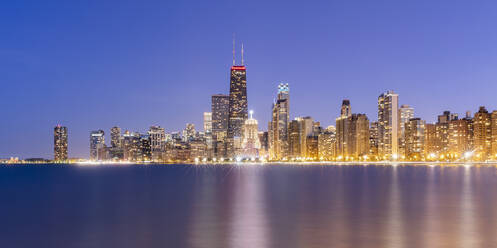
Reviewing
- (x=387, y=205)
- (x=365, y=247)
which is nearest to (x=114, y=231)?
(x=365, y=247)

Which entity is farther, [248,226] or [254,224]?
[254,224]

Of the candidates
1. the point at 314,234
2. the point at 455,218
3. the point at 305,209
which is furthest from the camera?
the point at 305,209

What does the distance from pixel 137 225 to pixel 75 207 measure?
19.7m

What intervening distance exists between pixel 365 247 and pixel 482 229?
1114 cm

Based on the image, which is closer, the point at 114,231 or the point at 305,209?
the point at 114,231

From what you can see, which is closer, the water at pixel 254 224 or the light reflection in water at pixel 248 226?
the light reflection in water at pixel 248 226

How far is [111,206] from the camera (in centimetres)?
5144

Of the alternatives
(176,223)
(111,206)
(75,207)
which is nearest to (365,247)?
(176,223)

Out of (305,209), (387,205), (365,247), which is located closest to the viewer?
(365,247)

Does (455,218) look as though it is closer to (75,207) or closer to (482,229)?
(482,229)

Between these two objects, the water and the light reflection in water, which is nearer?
the light reflection in water

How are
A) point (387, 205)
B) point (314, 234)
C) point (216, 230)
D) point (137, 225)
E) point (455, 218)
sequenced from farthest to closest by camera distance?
point (387, 205) < point (455, 218) < point (137, 225) < point (216, 230) < point (314, 234)

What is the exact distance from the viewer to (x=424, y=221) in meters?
36.4

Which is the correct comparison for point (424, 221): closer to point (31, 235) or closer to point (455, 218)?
point (455, 218)
